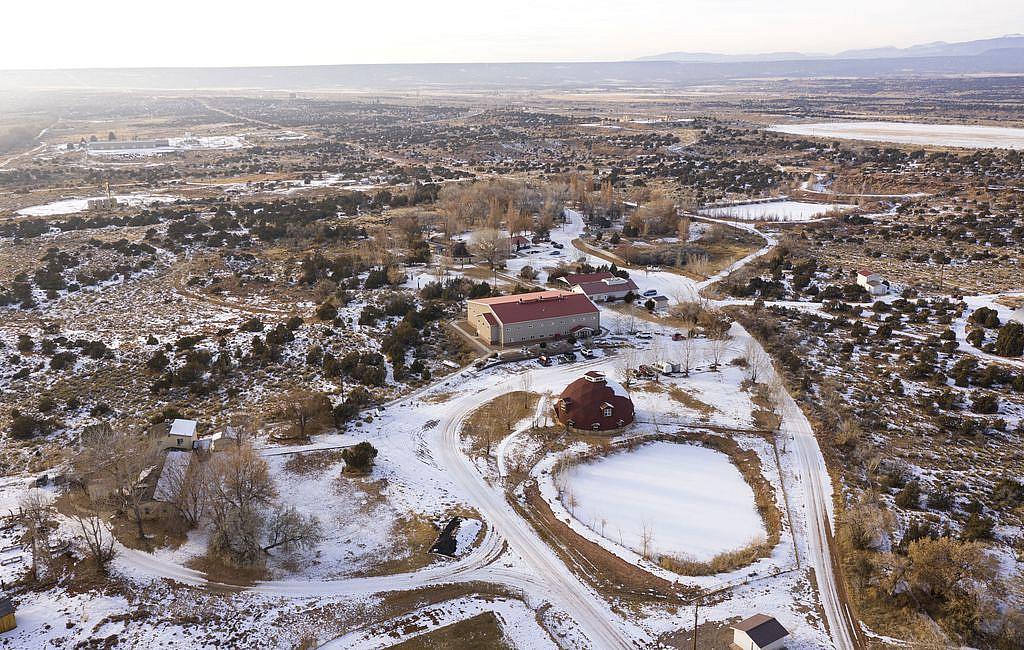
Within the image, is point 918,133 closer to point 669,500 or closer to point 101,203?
point 669,500

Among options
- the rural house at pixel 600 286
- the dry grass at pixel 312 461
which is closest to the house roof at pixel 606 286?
the rural house at pixel 600 286

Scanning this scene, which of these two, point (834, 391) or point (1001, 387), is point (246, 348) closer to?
point (834, 391)

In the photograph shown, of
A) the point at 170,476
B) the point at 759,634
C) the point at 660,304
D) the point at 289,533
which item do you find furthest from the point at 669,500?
the point at 660,304

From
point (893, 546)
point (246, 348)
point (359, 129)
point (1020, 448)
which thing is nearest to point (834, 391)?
point (1020, 448)

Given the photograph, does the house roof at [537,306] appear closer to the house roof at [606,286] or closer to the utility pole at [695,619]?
the house roof at [606,286]

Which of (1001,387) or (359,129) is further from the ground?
(359,129)
